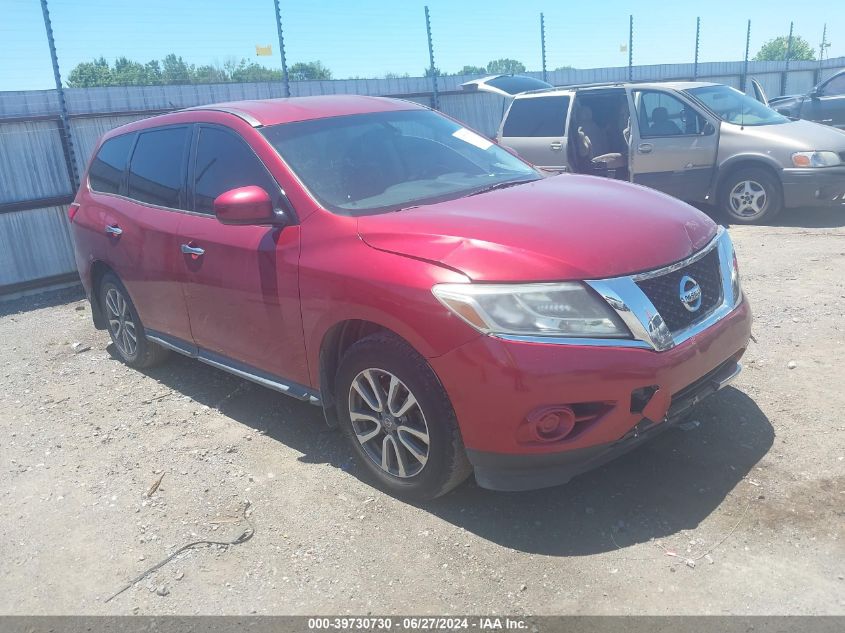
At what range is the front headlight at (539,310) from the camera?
9.45ft

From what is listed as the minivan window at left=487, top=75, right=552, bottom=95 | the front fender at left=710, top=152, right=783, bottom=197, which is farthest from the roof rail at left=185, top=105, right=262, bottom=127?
the minivan window at left=487, top=75, right=552, bottom=95

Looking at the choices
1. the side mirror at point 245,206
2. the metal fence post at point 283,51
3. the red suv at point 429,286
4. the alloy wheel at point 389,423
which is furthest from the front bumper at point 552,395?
the metal fence post at point 283,51

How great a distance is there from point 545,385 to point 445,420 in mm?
491

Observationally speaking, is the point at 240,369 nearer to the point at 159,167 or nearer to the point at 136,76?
the point at 159,167

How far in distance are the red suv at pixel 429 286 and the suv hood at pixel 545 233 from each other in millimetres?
11

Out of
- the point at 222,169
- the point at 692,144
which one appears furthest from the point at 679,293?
the point at 692,144

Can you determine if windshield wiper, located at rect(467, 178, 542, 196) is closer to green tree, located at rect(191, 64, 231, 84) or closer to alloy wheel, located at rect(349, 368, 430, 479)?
alloy wheel, located at rect(349, 368, 430, 479)

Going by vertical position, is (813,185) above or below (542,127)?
below

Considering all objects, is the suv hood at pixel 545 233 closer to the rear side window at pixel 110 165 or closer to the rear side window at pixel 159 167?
the rear side window at pixel 159 167

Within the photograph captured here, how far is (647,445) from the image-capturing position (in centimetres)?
379

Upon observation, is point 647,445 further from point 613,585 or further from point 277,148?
point 277,148

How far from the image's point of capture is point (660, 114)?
9578mm

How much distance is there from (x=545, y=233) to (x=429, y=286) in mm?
579

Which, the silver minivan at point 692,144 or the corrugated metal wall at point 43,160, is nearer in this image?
the corrugated metal wall at point 43,160
